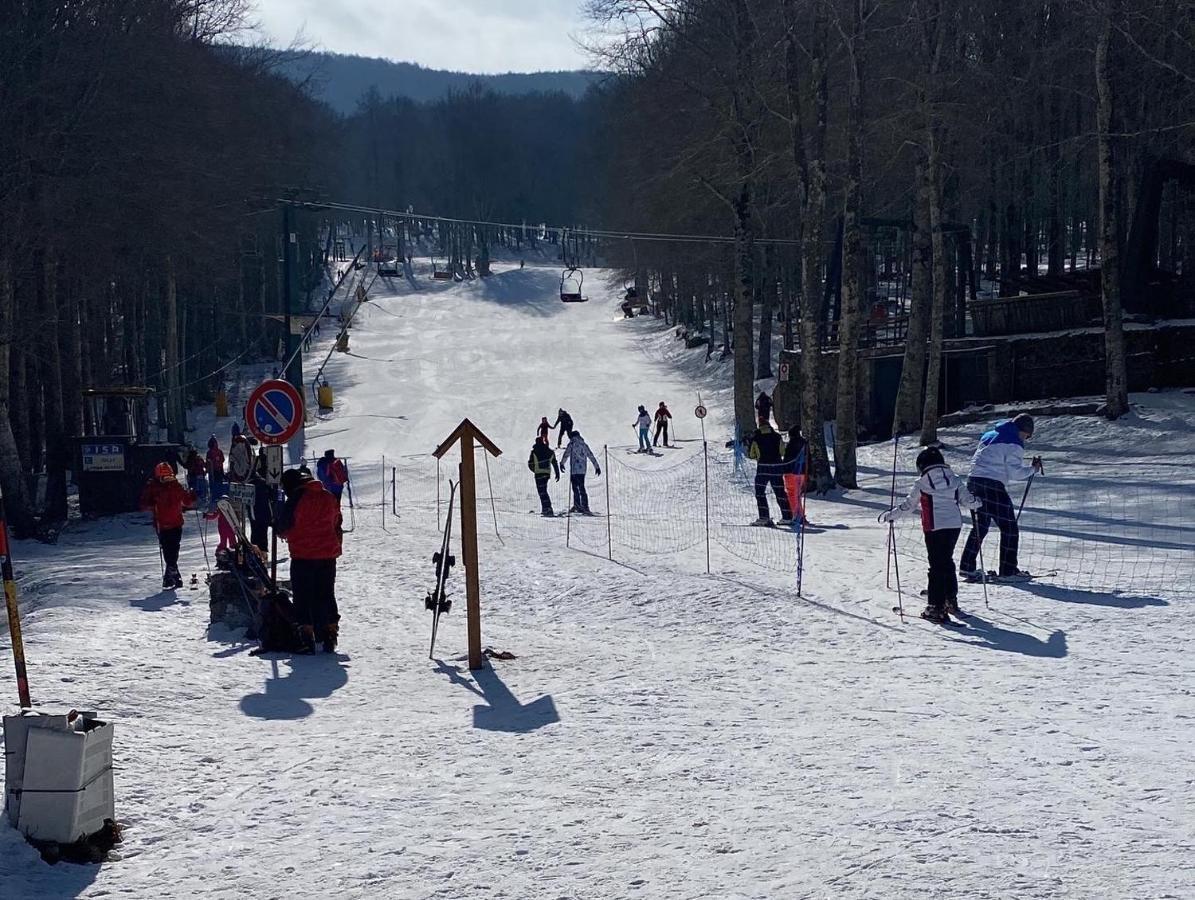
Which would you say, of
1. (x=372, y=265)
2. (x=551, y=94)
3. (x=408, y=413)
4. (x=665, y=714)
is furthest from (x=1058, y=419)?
(x=551, y=94)

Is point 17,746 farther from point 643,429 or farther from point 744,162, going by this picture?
point 643,429

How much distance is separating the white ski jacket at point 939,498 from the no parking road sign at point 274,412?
5.87m

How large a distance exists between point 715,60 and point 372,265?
91712 mm

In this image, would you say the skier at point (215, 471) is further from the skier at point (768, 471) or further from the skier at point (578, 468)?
the skier at point (768, 471)

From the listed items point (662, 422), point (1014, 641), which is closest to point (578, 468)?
point (662, 422)

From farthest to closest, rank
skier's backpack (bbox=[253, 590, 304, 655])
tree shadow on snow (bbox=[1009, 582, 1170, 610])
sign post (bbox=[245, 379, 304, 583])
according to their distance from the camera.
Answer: sign post (bbox=[245, 379, 304, 583]) → tree shadow on snow (bbox=[1009, 582, 1170, 610]) → skier's backpack (bbox=[253, 590, 304, 655])

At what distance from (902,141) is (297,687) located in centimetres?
2090

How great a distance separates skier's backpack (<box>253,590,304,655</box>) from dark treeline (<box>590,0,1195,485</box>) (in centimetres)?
1307

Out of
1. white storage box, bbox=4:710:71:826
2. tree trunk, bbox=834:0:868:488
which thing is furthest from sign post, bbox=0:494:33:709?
tree trunk, bbox=834:0:868:488

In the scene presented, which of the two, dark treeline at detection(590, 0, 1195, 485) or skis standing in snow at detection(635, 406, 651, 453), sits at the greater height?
dark treeline at detection(590, 0, 1195, 485)

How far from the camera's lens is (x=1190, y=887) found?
543 cm

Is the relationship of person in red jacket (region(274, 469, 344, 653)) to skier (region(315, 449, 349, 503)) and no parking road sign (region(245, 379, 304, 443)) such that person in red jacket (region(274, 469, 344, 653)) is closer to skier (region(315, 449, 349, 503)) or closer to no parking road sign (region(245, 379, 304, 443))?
no parking road sign (region(245, 379, 304, 443))

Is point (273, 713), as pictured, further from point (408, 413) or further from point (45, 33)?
point (408, 413)

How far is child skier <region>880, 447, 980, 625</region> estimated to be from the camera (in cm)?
1153
